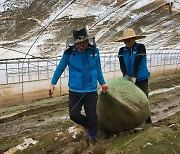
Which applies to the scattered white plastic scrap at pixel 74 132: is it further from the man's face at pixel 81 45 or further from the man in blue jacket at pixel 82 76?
the man's face at pixel 81 45

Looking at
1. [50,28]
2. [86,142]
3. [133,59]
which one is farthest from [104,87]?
[50,28]

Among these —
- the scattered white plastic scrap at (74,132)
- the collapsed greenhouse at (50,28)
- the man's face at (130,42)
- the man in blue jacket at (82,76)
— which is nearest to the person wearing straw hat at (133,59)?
the man's face at (130,42)

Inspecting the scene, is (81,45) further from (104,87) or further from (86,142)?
(86,142)

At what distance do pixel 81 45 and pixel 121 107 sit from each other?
3.26 ft

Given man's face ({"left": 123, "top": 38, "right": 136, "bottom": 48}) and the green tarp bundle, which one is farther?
man's face ({"left": 123, "top": 38, "right": 136, "bottom": 48})

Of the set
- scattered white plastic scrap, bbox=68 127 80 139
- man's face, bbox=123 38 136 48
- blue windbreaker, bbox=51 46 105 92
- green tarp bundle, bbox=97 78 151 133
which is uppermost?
man's face, bbox=123 38 136 48

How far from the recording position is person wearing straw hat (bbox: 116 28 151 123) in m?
4.76

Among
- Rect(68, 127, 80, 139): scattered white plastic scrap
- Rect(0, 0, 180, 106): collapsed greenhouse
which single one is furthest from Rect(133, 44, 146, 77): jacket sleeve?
Rect(0, 0, 180, 106): collapsed greenhouse

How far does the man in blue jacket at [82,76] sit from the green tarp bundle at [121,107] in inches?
8.2

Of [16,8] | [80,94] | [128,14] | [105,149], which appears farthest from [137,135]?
[128,14]

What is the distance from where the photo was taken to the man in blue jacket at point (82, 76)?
391cm

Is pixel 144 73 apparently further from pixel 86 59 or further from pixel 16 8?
pixel 16 8

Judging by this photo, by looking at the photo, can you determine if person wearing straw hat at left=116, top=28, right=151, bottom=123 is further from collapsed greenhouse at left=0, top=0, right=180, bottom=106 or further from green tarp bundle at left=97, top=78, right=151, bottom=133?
collapsed greenhouse at left=0, top=0, right=180, bottom=106

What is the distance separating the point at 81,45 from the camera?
3854 mm
